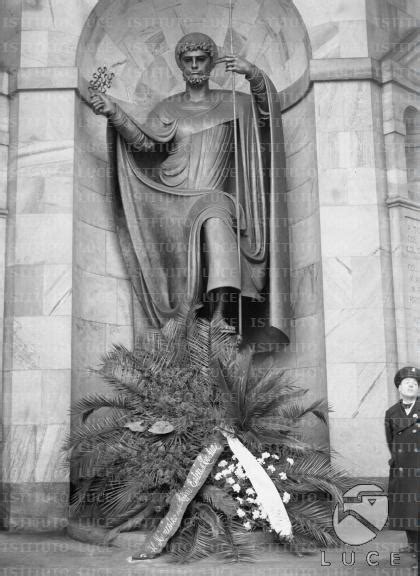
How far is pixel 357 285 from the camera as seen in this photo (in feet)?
30.3

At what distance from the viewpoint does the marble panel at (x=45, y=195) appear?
9.48 m

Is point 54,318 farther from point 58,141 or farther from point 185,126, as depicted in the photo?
point 185,126

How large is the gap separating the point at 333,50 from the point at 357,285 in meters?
2.99

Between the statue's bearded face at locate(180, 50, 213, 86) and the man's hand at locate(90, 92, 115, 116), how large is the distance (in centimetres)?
129

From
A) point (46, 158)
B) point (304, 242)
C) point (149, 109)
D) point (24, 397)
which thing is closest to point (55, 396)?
point (24, 397)

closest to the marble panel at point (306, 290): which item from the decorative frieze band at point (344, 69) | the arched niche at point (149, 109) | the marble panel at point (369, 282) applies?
the arched niche at point (149, 109)

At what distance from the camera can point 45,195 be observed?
951cm

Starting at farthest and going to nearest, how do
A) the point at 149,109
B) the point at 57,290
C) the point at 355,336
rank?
1. the point at 149,109
2. the point at 57,290
3. the point at 355,336

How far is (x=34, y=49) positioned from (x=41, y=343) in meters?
3.69

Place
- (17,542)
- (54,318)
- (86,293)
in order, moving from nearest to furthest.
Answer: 1. (17,542)
2. (54,318)
3. (86,293)

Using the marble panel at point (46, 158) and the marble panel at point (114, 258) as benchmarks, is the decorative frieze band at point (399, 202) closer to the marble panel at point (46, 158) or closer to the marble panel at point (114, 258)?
the marble panel at point (114, 258)

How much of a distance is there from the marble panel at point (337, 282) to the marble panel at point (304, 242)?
410 mm

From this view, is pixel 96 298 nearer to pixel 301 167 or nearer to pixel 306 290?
pixel 306 290

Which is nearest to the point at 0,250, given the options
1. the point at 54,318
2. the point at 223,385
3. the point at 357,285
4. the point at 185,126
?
the point at 54,318
